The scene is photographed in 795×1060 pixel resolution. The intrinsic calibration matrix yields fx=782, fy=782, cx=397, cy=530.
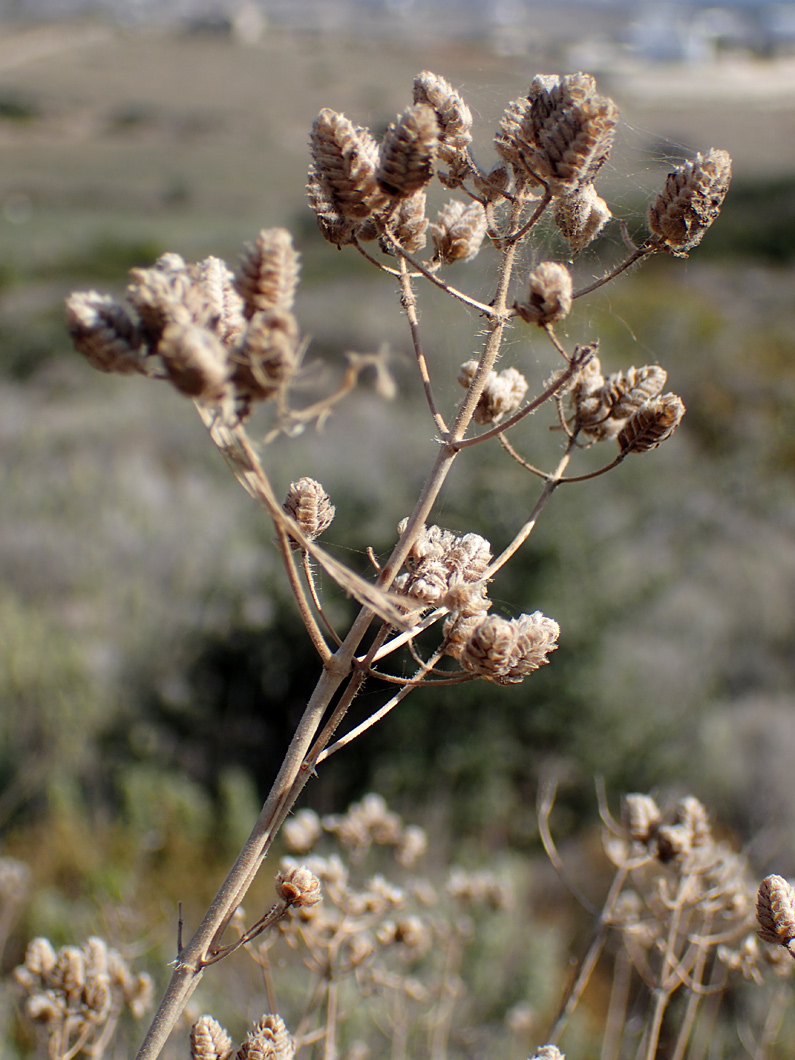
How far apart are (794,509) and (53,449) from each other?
808cm

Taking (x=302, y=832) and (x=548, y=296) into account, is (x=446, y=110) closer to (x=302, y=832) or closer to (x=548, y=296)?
(x=548, y=296)

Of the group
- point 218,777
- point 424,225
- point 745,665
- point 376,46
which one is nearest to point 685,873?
point 424,225

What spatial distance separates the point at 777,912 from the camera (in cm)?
90

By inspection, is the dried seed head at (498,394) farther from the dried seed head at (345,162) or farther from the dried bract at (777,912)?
the dried bract at (777,912)

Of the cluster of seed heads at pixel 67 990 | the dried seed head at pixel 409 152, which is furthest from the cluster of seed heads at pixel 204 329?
the cluster of seed heads at pixel 67 990

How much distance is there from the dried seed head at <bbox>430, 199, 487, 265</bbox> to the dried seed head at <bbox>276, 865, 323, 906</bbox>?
0.79 metres

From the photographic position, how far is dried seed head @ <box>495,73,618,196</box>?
0.80 m

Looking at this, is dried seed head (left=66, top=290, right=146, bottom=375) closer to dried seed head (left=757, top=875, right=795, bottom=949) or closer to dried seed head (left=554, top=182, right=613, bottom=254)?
dried seed head (left=554, top=182, right=613, bottom=254)

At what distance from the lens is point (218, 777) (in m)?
4.65

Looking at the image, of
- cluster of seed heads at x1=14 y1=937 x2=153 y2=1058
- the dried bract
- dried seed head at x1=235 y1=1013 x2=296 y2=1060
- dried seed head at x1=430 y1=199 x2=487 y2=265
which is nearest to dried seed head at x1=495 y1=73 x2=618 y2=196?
dried seed head at x1=430 y1=199 x2=487 y2=265

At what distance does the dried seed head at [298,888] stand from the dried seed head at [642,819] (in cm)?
63

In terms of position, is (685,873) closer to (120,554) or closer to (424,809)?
(424,809)

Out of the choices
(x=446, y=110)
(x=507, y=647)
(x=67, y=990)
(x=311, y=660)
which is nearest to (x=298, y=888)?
(x=507, y=647)

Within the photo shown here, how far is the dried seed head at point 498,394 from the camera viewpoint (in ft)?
3.39
